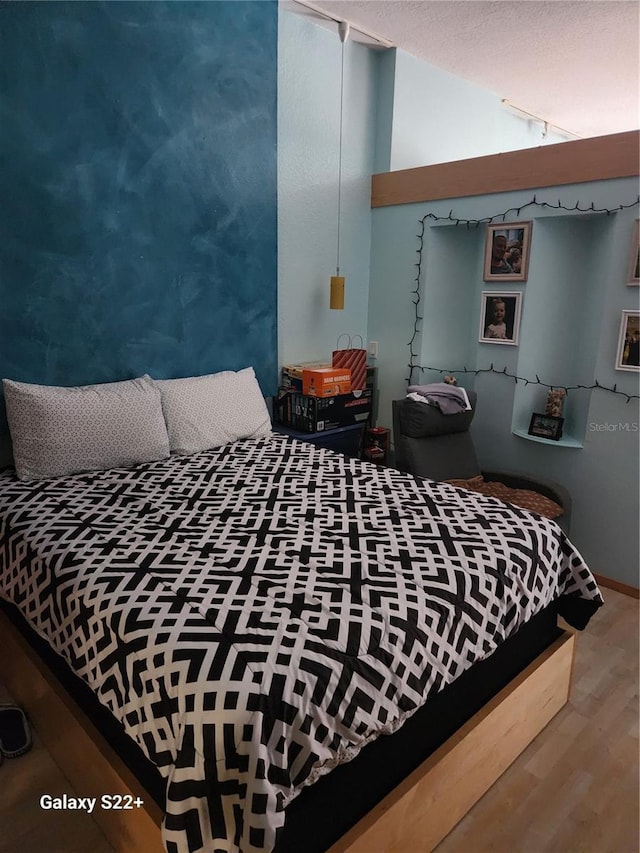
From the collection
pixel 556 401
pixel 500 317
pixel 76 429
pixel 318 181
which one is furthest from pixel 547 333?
pixel 76 429

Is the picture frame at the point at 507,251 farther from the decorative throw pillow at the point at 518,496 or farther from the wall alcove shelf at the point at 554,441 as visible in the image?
the decorative throw pillow at the point at 518,496

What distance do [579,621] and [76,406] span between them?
212cm

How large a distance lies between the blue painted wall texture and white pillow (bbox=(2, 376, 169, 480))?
0.25 metres

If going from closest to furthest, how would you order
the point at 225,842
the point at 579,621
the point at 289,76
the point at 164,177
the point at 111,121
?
the point at 225,842
the point at 579,621
the point at 111,121
the point at 164,177
the point at 289,76

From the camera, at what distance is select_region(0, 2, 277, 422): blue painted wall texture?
2.47 meters

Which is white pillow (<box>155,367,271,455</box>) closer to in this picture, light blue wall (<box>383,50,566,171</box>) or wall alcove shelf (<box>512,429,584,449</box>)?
wall alcove shelf (<box>512,429,584,449</box>)

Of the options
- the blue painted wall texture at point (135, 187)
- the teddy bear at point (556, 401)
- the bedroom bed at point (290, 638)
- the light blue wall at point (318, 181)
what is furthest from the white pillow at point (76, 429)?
the teddy bear at point (556, 401)

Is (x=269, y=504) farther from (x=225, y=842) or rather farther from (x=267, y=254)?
(x=267, y=254)

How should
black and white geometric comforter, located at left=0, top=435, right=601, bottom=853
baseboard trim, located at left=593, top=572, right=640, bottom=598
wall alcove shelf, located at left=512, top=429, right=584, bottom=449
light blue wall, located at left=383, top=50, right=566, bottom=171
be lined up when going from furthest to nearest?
light blue wall, located at left=383, top=50, right=566, bottom=171 < wall alcove shelf, located at left=512, top=429, right=584, bottom=449 < baseboard trim, located at left=593, top=572, right=640, bottom=598 < black and white geometric comforter, located at left=0, top=435, right=601, bottom=853

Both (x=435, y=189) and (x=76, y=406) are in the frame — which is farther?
(x=435, y=189)

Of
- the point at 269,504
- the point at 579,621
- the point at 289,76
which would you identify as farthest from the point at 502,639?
the point at 289,76

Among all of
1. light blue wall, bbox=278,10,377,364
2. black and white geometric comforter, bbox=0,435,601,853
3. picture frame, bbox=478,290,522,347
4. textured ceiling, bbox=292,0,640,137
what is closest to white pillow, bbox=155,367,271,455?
black and white geometric comforter, bbox=0,435,601,853

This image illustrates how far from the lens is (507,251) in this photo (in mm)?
3275

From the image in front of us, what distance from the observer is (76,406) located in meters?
2.45
